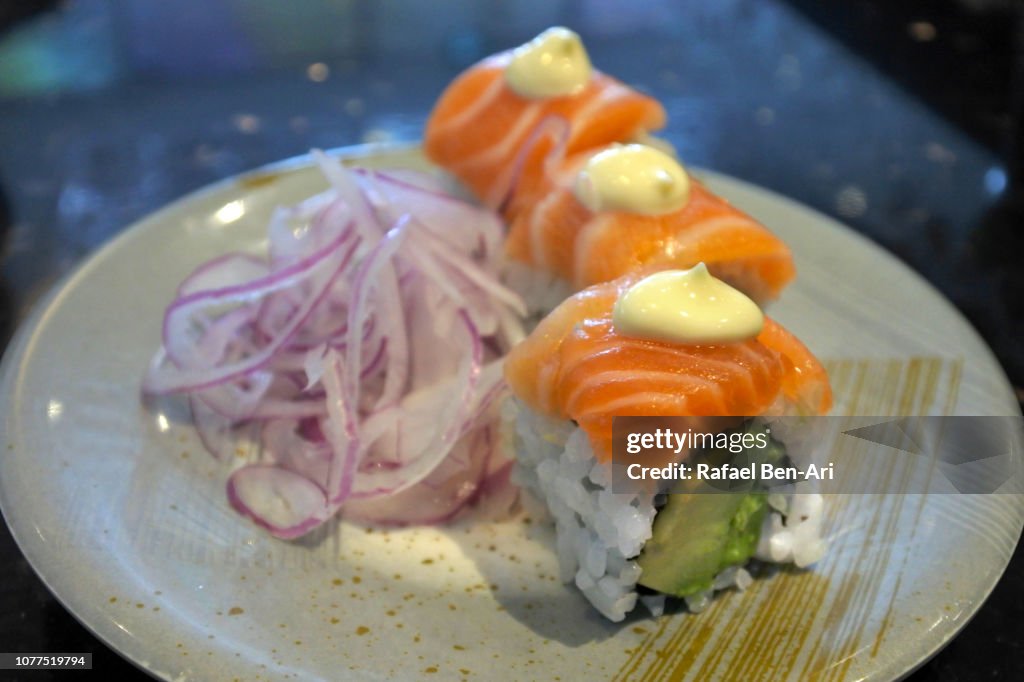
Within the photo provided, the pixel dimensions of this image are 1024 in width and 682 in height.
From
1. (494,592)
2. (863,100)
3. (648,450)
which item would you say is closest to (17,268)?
(494,592)

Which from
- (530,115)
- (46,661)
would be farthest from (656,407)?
(530,115)

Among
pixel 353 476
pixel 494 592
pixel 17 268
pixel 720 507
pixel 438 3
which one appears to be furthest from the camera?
pixel 438 3

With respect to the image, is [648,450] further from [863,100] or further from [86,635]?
[863,100]

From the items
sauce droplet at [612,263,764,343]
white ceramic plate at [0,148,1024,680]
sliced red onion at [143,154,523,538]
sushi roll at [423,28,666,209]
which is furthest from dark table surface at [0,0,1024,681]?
sauce droplet at [612,263,764,343]

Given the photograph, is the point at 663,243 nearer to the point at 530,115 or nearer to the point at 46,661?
the point at 530,115

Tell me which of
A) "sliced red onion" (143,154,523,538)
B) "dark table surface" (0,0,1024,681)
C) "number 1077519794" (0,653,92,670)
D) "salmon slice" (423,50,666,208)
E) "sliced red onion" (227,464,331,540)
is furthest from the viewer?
"dark table surface" (0,0,1024,681)

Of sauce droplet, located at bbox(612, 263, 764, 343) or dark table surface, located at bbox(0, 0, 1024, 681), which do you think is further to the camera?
dark table surface, located at bbox(0, 0, 1024, 681)

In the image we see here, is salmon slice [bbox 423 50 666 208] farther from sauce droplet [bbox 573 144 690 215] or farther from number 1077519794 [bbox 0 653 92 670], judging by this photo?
number 1077519794 [bbox 0 653 92 670]

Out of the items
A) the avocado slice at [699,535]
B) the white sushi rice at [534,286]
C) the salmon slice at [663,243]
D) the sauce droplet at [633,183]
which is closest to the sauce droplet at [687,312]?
the avocado slice at [699,535]
